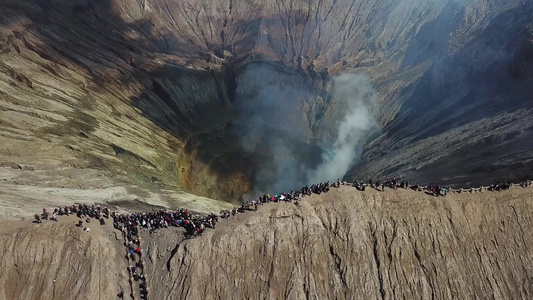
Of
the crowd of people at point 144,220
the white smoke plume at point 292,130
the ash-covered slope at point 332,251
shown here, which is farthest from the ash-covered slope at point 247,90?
the crowd of people at point 144,220

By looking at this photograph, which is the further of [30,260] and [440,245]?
[440,245]

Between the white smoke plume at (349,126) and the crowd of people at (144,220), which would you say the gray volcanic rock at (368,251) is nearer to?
the crowd of people at (144,220)

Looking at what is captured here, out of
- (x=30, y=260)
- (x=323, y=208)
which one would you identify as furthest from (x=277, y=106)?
(x=30, y=260)

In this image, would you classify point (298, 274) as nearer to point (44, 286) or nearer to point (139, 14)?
point (44, 286)

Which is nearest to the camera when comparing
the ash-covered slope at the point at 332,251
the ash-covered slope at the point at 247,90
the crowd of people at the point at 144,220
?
the ash-covered slope at the point at 332,251

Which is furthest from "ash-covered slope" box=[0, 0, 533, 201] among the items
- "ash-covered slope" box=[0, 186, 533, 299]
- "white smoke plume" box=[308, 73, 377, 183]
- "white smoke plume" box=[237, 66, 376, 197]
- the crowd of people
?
the crowd of people
